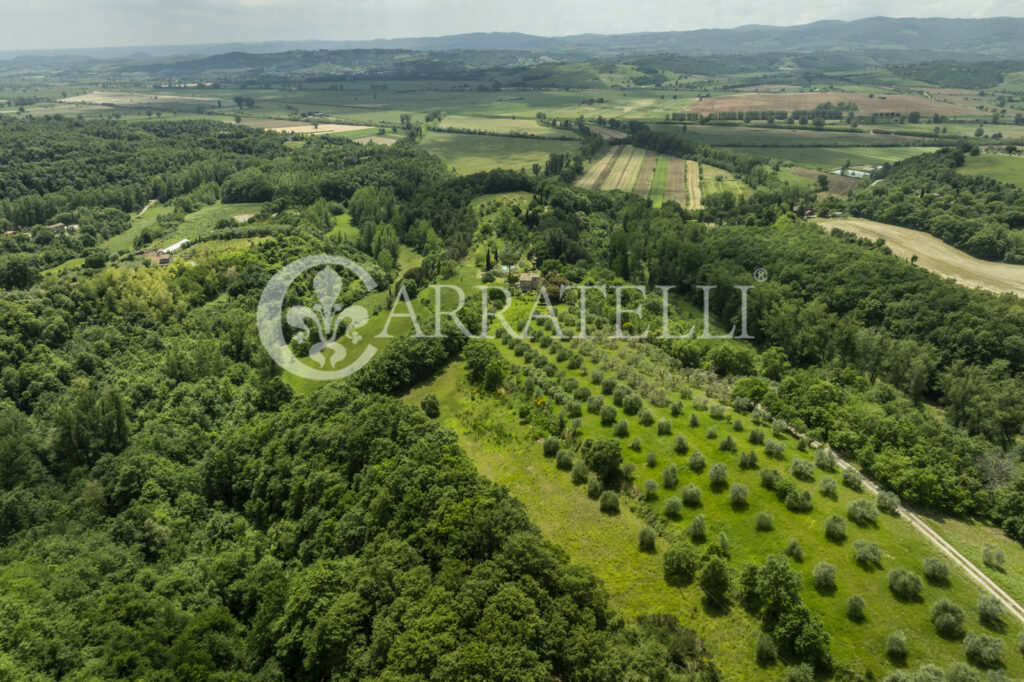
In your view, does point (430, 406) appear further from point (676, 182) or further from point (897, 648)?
point (676, 182)

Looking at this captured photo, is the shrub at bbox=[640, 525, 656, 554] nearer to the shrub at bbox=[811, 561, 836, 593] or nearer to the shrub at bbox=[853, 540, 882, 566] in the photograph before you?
the shrub at bbox=[811, 561, 836, 593]

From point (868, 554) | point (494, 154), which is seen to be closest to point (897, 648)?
point (868, 554)

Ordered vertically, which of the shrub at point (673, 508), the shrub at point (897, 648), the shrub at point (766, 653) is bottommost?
the shrub at point (766, 653)

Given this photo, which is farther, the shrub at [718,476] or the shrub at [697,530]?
the shrub at [718,476]

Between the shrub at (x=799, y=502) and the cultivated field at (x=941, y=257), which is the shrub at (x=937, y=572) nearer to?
the shrub at (x=799, y=502)

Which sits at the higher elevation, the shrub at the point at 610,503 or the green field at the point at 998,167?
the green field at the point at 998,167

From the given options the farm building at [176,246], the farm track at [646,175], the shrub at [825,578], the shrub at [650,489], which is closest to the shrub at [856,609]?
the shrub at [825,578]
